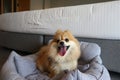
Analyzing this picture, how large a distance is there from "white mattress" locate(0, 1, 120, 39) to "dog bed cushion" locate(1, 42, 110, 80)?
0.17 metres

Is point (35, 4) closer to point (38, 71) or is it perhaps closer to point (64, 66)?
point (38, 71)

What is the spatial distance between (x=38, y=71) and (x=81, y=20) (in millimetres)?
714

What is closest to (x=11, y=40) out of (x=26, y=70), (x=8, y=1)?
(x=26, y=70)

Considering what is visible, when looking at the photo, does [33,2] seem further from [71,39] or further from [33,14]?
[71,39]

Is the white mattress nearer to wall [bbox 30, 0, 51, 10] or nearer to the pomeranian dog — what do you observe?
the pomeranian dog

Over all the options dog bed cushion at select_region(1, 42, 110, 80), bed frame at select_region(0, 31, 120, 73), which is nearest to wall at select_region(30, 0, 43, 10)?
bed frame at select_region(0, 31, 120, 73)

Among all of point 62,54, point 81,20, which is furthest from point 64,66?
point 81,20

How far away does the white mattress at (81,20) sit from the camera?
5.37 feet

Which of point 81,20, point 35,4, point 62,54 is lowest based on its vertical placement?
point 62,54

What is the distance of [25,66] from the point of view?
158cm

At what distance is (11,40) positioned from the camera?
286cm

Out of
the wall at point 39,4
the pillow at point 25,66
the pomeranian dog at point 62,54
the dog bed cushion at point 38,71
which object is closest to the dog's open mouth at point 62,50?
the pomeranian dog at point 62,54

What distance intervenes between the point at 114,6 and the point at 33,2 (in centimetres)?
456

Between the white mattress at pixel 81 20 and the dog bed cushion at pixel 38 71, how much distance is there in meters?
0.17
